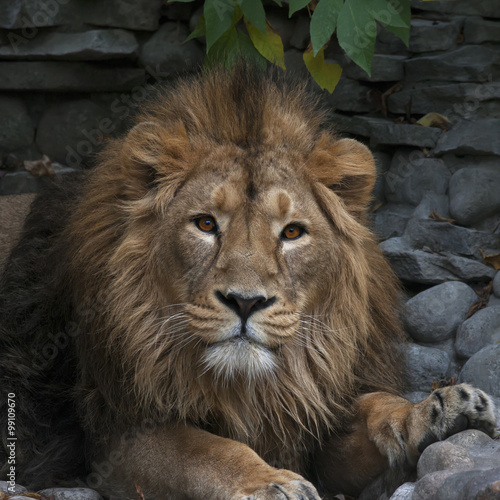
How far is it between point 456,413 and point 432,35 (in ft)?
10.4

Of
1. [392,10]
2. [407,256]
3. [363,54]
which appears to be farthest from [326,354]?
[407,256]

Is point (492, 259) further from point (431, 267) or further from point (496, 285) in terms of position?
point (431, 267)

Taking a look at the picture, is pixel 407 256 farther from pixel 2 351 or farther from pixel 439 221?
pixel 2 351

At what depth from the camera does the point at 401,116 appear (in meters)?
5.41

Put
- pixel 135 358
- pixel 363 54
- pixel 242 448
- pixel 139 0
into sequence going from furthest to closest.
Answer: pixel 139 0, pixel 363 54, pixel 135 358, pixel 242 448

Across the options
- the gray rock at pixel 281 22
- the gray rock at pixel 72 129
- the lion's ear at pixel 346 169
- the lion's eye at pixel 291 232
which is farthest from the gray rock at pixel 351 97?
the lion's eye at pixel 291 232

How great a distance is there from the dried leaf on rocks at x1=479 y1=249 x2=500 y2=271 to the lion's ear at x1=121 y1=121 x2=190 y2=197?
2.39 metres

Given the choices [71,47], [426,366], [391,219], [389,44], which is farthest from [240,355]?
[71,47]

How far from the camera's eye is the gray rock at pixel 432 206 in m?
4.99

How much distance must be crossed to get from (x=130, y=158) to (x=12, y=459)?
1418 millimetres

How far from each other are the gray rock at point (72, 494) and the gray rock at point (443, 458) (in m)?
1.28

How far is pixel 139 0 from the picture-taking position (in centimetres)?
566

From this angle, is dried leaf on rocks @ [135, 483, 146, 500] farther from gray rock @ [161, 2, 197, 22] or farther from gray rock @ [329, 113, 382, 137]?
gray rock @ [161, 2, 197, 22]

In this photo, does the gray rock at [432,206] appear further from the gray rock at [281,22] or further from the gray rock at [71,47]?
the gray rock at [71,47]
